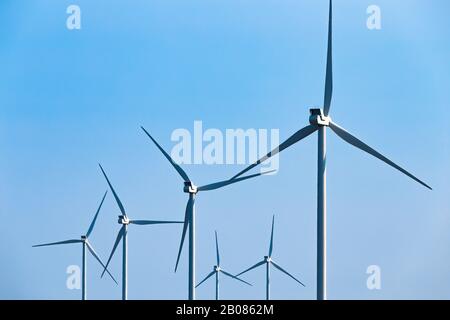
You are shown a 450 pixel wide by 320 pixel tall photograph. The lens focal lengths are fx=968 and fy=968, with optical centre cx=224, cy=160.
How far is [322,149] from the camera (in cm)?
2448

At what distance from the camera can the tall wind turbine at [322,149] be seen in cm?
2289

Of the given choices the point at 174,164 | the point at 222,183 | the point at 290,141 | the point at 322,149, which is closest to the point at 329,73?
the point at 290,141

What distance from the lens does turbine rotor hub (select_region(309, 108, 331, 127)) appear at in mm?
25375

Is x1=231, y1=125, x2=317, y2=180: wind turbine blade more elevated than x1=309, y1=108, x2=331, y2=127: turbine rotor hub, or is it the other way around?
x1=309, y1=108, x2=331, y2=127: turbine rotor hub

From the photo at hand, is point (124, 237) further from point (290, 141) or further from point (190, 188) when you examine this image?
point (290, 141)

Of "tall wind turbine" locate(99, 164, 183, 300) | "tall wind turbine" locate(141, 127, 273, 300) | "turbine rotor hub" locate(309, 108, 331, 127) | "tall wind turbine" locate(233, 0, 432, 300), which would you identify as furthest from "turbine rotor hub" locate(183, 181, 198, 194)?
"turbine rotor hub" locate(309, 108, 331, 127)

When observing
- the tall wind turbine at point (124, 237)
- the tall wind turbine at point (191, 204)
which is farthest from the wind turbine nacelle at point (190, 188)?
the tall wind turbine at point (124, 237)

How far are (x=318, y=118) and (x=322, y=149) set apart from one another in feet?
3.98

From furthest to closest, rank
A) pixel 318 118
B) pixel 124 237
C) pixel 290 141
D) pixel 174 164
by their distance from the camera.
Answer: pixel 124 237 → pixel 174 164 → pixel 290 141 → pixel 318 118

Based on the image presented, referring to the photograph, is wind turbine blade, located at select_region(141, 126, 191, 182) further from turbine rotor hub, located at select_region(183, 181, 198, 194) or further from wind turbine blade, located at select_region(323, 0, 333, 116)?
wind turbine blade, located at select_region(323, 0, 333, 116)

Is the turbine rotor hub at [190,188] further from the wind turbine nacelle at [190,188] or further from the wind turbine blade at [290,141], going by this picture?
the wind turbine blade at [290,141]
